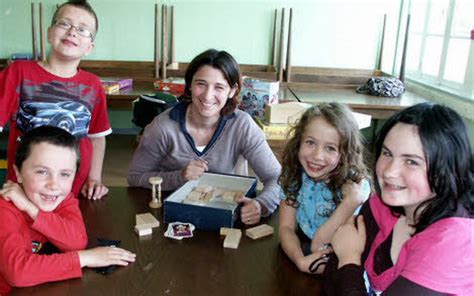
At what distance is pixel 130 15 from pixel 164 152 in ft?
11.1

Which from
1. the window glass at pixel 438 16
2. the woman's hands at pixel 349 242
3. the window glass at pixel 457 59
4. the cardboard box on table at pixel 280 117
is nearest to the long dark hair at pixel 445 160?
the woman's hands at pixel 349 242

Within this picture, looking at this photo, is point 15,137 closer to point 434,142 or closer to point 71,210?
point 71,210

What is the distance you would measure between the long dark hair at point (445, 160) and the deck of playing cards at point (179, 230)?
25.2 inches

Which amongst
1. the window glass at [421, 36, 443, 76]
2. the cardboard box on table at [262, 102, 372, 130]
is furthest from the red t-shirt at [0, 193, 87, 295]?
the window glass at [421, 36, 443, 76]

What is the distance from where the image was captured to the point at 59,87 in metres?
1.67

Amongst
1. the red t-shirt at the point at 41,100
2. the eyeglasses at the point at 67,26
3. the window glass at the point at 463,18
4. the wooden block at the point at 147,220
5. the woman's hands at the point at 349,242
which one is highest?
the window glass at the point at 463,18

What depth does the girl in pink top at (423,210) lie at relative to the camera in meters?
0.89

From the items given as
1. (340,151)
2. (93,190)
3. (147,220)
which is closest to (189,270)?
(147,220)

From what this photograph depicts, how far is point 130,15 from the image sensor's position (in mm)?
4852

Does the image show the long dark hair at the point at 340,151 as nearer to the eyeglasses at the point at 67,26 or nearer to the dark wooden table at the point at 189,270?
the dark wooden table at the point at 189,270

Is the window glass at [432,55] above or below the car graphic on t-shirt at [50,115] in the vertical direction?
above

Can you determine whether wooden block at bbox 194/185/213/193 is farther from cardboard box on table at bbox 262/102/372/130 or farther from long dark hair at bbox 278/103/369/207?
cardboard box on table at bbox 262/102/372/130

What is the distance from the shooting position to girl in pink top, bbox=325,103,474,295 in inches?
34.9

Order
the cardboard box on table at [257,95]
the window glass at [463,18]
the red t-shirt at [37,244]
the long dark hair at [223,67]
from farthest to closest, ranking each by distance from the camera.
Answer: the window glass at [463,18] < the cardboard box on table at [257,95] < the long dark hair at [223,67] < the red t-shirt at [37,244]
